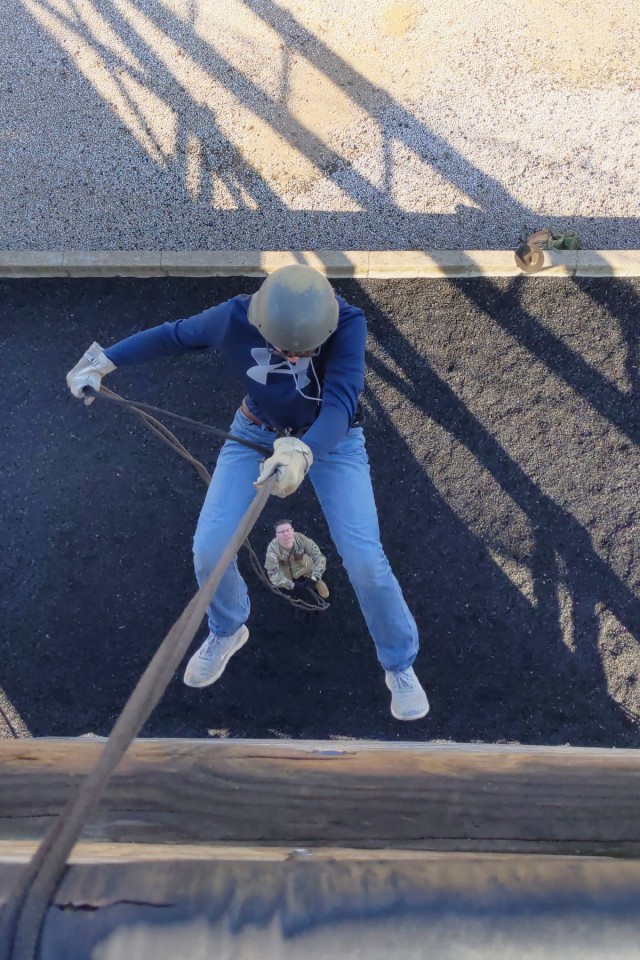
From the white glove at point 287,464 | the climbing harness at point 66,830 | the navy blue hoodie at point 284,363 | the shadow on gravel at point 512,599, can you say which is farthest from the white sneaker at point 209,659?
the climbing harness at point 66,830

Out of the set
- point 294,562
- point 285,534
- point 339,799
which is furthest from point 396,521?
point 339,799

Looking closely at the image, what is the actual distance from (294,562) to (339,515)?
25.9 inches

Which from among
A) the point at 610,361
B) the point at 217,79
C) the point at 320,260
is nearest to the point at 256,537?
the point at 320,260

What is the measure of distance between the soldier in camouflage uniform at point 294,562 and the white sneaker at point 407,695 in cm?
78

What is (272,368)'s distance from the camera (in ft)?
10.8

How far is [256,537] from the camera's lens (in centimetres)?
455

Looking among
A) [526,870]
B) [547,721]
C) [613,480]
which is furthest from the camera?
[613,480]

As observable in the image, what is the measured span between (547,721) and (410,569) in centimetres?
130

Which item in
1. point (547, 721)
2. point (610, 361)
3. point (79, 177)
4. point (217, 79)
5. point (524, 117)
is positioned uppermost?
point (217, 79)

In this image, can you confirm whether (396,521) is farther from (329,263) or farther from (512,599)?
(329,263)

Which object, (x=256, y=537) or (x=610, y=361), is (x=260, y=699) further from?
(x=610, y=361)

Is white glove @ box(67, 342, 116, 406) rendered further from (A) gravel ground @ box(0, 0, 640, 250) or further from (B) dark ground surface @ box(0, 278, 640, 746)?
(A) gravel ground @ box(0, 0, 640, 250)

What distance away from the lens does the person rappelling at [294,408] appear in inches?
114

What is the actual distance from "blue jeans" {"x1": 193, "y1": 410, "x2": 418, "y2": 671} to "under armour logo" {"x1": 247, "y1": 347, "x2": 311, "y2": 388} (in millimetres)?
391
